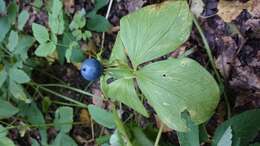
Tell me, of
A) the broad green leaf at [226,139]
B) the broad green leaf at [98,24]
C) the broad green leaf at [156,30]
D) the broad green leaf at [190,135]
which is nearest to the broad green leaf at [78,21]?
the broad green leaf at [98,24]

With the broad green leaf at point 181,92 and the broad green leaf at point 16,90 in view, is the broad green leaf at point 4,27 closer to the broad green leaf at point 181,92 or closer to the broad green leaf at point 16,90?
the broad green leaf at point 16,90

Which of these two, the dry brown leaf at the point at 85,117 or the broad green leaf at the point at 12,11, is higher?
the broad green leaf at the point at 12,11

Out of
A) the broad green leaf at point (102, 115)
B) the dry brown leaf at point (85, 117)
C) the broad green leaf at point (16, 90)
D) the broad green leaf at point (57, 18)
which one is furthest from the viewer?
the dry brown leaf at point (85, 117)

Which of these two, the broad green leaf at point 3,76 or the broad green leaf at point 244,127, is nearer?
the broad green leaf at point 244,127

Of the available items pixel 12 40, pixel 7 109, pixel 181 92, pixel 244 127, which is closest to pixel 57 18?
pixel 12 40

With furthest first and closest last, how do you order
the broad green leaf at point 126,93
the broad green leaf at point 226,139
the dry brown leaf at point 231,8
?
the dry brown leaf at point 231,8 → the broad green leaf at point 126,93 → the broad green leaf at point 226,139

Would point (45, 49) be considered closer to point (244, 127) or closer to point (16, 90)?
point (16, 90)
